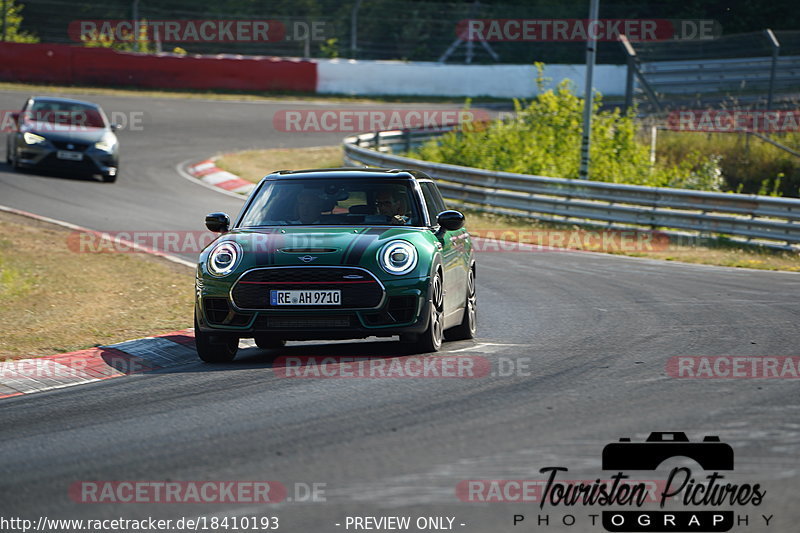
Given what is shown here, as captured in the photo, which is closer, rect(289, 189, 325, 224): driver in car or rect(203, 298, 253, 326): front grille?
rect(203, 298, 253, 326): front grille

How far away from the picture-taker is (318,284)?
814 centimetres

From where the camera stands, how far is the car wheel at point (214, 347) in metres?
8.55

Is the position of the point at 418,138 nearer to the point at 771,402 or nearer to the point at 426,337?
the point at 426,337

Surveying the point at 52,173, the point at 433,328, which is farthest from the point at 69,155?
the point at 433,328

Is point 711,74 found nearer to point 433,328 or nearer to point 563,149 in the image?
point 563,149

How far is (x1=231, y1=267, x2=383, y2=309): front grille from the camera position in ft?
26.7

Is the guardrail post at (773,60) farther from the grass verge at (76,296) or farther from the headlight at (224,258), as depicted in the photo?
the headlight at (224,258)

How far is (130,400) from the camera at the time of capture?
23.6 ft

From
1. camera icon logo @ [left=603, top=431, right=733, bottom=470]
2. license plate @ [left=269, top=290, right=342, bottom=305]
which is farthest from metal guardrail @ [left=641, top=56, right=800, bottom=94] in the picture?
camera icon logo @ [left=603, top=431, right=733, bottom=470]

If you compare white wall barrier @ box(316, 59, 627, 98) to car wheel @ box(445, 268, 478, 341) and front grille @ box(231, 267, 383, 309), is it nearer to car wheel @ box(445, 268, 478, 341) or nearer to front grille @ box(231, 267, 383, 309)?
car wheel @ box(445, 268, 478, 341)

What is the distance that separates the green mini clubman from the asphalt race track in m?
0.40

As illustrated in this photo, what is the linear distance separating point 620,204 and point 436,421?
15582 mm

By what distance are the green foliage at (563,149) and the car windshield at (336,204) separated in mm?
14545

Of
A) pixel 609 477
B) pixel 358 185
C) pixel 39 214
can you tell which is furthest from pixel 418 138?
pixel 609 477
